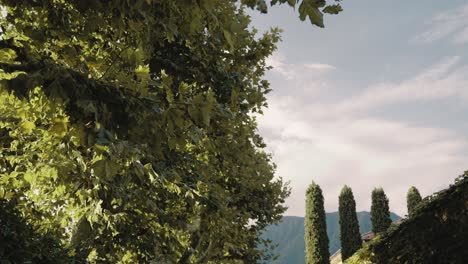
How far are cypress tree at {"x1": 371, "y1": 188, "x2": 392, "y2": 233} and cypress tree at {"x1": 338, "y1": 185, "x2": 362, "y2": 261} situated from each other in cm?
186

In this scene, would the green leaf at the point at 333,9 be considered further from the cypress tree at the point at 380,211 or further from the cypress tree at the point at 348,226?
the cypress tree at the point at 380,211

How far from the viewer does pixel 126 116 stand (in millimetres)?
3422

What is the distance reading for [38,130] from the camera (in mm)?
6879

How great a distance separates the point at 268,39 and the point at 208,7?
7.92 meters

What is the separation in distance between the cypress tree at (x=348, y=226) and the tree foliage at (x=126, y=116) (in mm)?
27143

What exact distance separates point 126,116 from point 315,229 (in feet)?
127

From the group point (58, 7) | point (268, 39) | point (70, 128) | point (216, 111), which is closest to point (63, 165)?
point (58, 7)

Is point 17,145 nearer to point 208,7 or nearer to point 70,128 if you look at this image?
point 70,128

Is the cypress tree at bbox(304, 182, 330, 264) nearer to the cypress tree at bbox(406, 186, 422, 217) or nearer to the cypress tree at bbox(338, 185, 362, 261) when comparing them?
the cypress tree at bbox(338, 185, 362, 261)

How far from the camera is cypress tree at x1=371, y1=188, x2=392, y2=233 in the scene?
133 feet

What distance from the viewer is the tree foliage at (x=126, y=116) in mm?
3336

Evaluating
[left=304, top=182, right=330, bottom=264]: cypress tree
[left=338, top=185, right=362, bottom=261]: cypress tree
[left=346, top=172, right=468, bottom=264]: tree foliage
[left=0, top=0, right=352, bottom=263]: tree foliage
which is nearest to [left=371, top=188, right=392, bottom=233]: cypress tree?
[left=338, top=185, right=362, bottom=261]: cypress tree

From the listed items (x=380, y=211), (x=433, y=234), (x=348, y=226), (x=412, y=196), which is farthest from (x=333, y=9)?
(x=412, y=196)

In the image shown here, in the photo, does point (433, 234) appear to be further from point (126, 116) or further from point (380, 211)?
point (380, 211)
